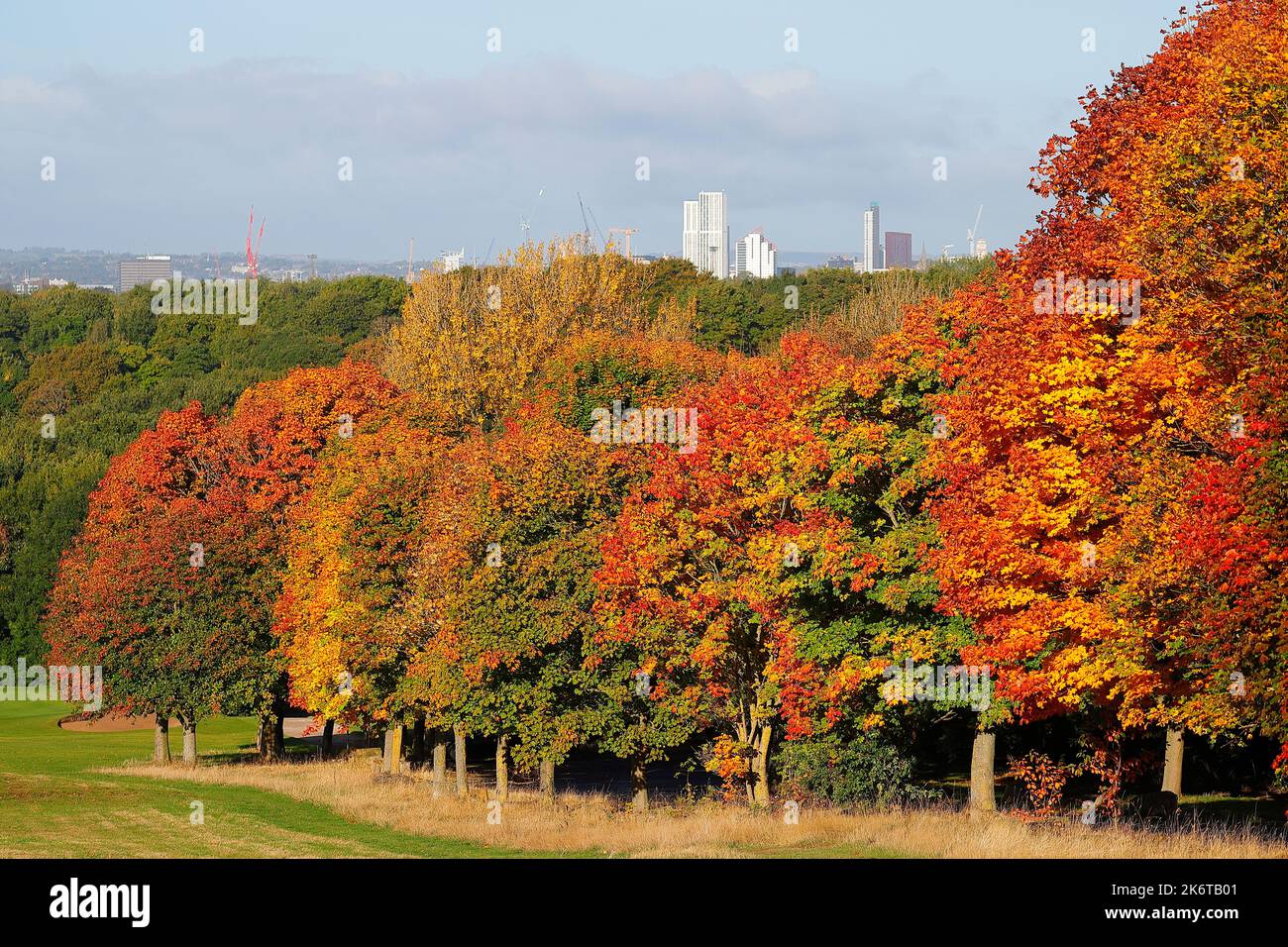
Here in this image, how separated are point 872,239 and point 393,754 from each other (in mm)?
138079

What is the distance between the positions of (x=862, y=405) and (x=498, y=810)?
49.2ft

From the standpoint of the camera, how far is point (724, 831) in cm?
3428

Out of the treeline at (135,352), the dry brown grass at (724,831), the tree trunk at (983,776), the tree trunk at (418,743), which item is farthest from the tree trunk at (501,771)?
the treeline at (135,352)

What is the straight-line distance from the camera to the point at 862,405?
3984 centimetres

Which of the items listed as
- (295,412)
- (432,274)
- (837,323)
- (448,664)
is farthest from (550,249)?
(448,664)

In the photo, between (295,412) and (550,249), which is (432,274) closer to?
(550,249)

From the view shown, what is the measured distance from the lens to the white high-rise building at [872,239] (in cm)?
17402

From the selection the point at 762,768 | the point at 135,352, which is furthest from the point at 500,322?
the point at 135,352

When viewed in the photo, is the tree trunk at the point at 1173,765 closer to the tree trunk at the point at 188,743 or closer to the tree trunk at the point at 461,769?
the tree trunk at the point at 461,769

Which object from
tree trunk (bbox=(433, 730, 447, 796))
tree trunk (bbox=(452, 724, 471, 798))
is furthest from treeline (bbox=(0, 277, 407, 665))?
tree trunk (bbox=(452, 724, 471, 798))
